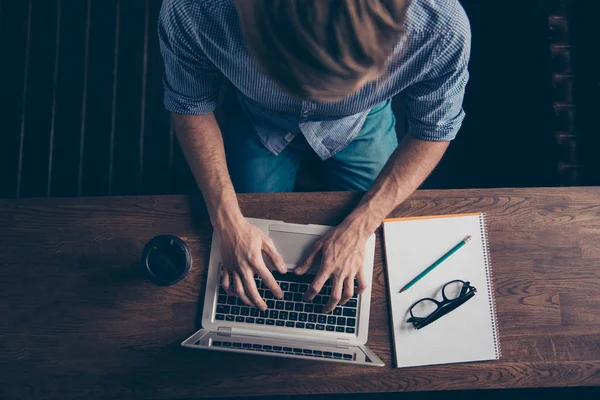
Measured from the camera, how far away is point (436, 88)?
38.0 inches

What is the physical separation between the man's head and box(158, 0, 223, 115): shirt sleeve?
9.2 inches

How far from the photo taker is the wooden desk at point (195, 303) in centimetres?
100

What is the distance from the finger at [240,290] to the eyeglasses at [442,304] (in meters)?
0.37

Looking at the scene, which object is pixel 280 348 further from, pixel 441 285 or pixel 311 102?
pixel 311 102

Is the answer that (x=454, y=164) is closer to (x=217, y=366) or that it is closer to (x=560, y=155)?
(x=560, y=155)

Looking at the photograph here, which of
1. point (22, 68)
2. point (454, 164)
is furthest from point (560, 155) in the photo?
point (22, 68)

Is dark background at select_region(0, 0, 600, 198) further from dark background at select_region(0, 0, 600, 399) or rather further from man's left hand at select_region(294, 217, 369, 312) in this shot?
man's left hand at select_region(294, 217, 369, 312)

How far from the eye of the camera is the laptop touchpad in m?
1.03

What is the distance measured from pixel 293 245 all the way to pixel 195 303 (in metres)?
0.26

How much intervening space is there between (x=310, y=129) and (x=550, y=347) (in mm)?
763

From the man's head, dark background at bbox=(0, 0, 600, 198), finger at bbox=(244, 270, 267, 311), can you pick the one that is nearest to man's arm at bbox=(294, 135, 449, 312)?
finger at bbox=(244, 270, 267, 311)

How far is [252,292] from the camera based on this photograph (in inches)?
38.4

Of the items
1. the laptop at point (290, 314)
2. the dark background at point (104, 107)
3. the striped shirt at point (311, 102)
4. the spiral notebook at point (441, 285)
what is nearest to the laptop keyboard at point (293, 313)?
the laptop at point (290, 314)

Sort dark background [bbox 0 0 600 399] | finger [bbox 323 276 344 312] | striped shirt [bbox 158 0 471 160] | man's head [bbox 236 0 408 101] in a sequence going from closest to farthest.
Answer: man's head [bbox 236 0 408 101] < striped shirt [bbox 158 0 471 160] < finger [bbox 323 276 344 312] < dark background [bbox 0 0 600 399]
